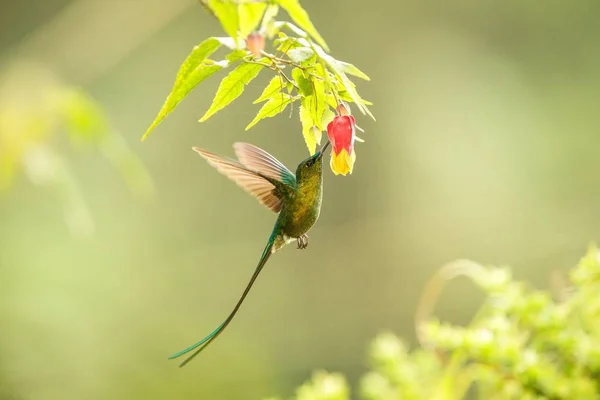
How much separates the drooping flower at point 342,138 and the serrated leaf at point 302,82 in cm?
6

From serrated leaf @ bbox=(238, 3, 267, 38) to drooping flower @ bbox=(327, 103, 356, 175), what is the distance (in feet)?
0.68

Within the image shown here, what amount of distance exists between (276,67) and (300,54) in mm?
42

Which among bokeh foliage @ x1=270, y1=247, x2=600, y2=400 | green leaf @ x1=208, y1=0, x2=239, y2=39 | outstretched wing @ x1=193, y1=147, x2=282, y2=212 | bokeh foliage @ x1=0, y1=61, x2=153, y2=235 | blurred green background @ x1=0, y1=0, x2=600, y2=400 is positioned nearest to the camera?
green leaf @ x1=208, y1=0, x2=239, y2=39

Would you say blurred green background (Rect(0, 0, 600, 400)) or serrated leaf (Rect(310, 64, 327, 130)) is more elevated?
blurred green background (Rect(0, 0, 600, 400))

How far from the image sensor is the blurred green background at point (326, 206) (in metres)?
5.18

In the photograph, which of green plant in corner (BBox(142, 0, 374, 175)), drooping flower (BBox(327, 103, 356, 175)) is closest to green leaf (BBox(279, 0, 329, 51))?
green plant in corner (BBox(142, 0, 374, 175))

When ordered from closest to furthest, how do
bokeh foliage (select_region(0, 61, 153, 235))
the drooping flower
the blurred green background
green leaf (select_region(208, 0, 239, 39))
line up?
green leaf (select_region(208, 0, 239, 39)), the drooping flower, bokeh foliage (select_region(0, 61, 153, 235)), the blurred green background

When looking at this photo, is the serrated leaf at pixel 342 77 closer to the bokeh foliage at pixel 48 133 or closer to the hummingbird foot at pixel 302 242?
the hummingbird foot at pixel 302 242

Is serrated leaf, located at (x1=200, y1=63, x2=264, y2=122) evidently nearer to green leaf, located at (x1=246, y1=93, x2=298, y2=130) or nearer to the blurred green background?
green leaf, located at (x1=246, y1=93, x2=298, y2=130)

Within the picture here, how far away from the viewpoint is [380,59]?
20.2 ft

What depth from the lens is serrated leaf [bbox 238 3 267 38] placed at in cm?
62

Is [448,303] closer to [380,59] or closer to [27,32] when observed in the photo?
[380,59]

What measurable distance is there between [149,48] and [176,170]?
1110mm

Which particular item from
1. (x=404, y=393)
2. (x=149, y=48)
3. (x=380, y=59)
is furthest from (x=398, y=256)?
(x=404, y=393)
